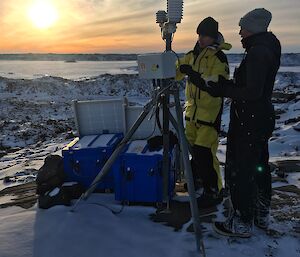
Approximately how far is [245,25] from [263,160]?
1450mm

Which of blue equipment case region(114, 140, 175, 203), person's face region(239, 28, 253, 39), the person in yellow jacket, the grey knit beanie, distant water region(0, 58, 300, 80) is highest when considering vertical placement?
the grey knit beanie

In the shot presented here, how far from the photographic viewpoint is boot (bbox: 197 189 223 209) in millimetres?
4723

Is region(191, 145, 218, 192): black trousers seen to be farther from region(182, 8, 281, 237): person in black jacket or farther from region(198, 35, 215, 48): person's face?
region(198, 35, 215, 48): person's face

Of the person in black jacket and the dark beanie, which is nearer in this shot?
the person in black jacket

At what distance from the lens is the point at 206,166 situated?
472cm

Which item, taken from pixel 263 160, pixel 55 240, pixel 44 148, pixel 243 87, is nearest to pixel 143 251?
pixel 55 240

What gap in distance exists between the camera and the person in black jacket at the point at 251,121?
347cm

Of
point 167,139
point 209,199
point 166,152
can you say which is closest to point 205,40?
point 167,139

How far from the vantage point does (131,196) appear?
4.77 meters

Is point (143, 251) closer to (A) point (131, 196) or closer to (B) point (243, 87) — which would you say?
(A) point (131, 196)

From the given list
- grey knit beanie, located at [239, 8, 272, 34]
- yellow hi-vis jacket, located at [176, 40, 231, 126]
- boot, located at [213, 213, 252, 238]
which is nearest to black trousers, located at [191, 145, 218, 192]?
yellow hi-vis jacket, located at [176, 40, 231, 126]

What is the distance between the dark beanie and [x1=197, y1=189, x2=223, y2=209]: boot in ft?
6.35

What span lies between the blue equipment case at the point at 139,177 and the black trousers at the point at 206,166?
1.32 feet

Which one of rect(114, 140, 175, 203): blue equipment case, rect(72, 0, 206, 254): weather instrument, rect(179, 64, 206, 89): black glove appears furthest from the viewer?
rect(114, 140, 175, 203): blue equipment case
